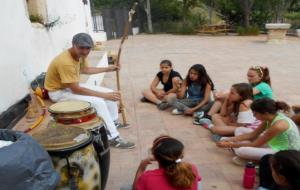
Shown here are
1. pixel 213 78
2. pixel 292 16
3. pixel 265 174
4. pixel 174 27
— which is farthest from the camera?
pixel 174 27

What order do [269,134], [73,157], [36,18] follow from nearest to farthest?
[73,157], [269,134], [36,18]

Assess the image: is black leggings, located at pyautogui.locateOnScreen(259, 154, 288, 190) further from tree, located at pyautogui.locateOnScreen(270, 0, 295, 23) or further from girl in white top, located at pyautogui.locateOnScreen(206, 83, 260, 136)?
tree, located at pyautogui.locateOnScreen(270, 0, 295, 23)

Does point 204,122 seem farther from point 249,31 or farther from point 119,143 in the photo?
point 249,31

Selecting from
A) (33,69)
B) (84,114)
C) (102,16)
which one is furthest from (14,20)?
(102,16)

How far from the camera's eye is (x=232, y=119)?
476 cm

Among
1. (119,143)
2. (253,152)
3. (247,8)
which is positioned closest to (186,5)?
(247,8)

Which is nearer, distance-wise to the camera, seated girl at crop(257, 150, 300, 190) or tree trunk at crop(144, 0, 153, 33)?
seated girl at crop(257, 150, 300, 190)

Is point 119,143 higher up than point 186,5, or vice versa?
point 186,5

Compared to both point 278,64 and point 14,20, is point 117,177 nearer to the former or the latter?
point 14,20

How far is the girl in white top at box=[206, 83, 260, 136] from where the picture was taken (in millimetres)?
4387

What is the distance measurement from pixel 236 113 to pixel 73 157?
271 cm

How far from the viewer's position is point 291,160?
2.29 metres

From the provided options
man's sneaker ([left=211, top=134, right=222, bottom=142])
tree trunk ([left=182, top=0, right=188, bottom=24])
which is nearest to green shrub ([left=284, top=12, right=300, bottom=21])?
tree trunk ([left=182, top=0, right=188, bottom=24])

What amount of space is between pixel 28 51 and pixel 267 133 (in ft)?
12.1
